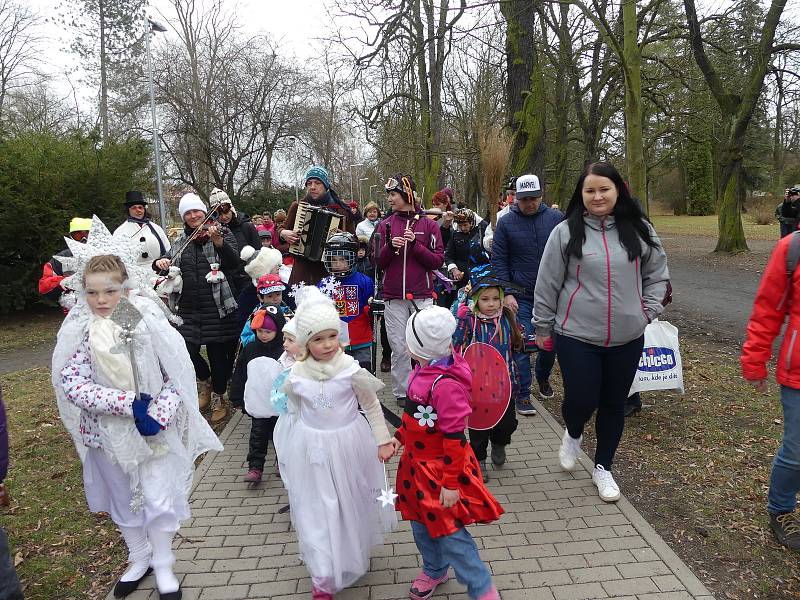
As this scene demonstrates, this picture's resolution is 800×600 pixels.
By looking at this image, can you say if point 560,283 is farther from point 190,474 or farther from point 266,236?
point 266,236

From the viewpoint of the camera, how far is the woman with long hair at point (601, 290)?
3.31m

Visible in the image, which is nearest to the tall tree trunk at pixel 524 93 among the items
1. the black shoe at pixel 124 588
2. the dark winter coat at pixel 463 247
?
the dark winter coat at pixel 463 247

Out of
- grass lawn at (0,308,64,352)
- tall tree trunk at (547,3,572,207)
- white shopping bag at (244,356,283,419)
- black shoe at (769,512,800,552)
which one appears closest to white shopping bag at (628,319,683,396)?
black shoe at (769,512,800,552)

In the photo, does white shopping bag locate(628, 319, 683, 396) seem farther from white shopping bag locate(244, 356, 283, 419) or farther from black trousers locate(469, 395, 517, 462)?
white shopping bag locate(244, 356, 283, 419)

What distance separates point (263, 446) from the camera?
13.7 feet

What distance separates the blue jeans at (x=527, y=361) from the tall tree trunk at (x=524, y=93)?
3.45m

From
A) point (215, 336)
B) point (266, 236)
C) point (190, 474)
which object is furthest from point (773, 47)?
point (190, 474)

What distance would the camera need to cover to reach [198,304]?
5160mm

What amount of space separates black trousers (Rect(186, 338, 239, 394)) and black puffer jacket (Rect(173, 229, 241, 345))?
12cm

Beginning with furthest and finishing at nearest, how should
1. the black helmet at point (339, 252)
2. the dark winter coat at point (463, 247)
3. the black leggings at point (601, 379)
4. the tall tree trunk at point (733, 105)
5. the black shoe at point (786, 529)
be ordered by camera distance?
the tall tree trunk at point (733, 105) → the dark winter coat at point (463, 247) → the black helmet at point (339, 252) → the black leggings at point (601, 379) → the black shoe at point (786, 529)

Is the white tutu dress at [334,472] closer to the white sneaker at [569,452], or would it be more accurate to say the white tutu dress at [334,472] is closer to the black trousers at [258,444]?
the black trousers at [258,444]

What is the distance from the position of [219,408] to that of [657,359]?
407 centimetres

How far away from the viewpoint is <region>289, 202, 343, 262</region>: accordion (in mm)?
5289

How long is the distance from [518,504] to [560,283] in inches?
58.2
